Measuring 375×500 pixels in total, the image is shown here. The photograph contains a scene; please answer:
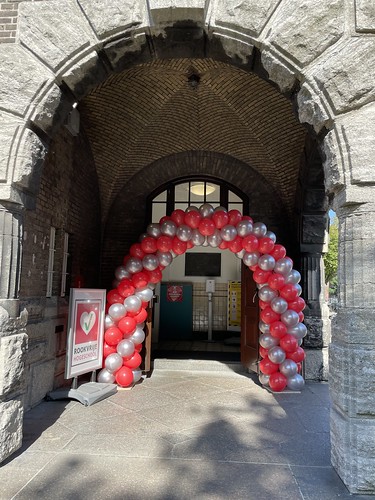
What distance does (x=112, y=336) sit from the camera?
17.4 ft

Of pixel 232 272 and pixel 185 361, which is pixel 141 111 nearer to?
pixel 185 361

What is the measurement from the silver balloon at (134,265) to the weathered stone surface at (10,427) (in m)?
2.83

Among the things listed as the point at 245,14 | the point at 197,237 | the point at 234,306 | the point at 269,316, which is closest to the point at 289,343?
the point at 269,316

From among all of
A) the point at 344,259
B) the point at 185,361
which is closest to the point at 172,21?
the point at 344,259

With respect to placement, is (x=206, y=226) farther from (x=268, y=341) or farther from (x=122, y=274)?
(x=268, y=341)

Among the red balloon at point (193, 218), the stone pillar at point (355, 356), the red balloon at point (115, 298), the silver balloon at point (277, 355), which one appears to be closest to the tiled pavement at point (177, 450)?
the stone pillar at point (355, 356)

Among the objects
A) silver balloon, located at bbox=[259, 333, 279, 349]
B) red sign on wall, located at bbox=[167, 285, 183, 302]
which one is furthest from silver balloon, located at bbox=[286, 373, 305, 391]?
red sign on wall, located at bbox=[167, 285, 183, 302]

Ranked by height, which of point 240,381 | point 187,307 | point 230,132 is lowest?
point 240,381

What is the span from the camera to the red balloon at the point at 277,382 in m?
5.20

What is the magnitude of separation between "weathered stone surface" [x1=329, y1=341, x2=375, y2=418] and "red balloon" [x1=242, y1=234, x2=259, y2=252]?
9.58 feet

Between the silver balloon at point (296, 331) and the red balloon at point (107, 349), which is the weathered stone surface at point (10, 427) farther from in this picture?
the silver balloon at point (296, 331)

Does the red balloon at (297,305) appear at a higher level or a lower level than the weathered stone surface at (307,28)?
lower

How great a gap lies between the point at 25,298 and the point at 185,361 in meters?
3.64

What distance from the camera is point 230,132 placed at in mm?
6566
